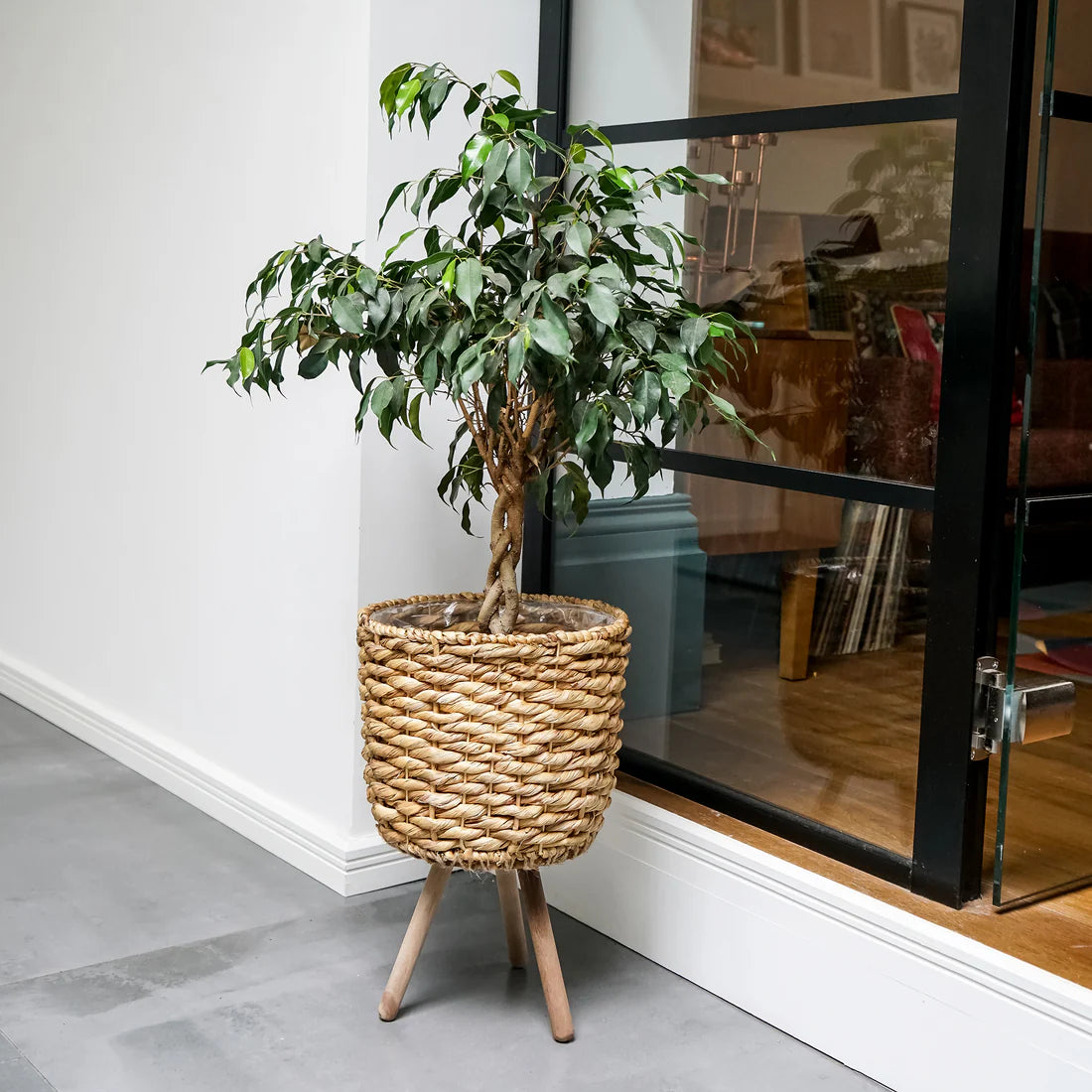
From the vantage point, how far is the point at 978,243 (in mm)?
1780

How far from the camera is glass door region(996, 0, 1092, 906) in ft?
5.86

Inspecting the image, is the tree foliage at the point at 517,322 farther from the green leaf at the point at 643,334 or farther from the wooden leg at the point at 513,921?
the wooden leg at the point at 513,921

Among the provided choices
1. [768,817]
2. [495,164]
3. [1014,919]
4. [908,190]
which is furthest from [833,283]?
[1014,919]

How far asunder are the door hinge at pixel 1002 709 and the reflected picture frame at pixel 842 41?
2.80 feet

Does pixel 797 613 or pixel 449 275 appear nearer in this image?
pixel 449 275

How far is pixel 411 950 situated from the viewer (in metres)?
2.02

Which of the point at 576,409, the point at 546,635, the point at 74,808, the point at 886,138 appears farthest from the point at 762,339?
the point at 74,808

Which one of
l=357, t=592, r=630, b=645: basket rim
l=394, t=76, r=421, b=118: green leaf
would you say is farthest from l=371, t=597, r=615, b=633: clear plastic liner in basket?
l=394, t=76, r=421, b=118: green leaf

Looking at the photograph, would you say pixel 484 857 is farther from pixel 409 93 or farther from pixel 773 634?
pixel 409 93

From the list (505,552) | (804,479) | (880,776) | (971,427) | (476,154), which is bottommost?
(880,776)

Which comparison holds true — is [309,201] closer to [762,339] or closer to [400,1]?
[400,1]

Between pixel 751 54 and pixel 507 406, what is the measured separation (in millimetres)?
731

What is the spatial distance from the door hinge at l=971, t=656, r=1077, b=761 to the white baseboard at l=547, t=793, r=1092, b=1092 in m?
0.26

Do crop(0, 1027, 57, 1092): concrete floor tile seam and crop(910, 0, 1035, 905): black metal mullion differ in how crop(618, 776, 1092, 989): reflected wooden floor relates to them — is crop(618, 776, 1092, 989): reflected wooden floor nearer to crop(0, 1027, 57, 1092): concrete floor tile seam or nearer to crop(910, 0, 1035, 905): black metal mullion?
crop(910, 0, 1035, 905): black metal mullion
